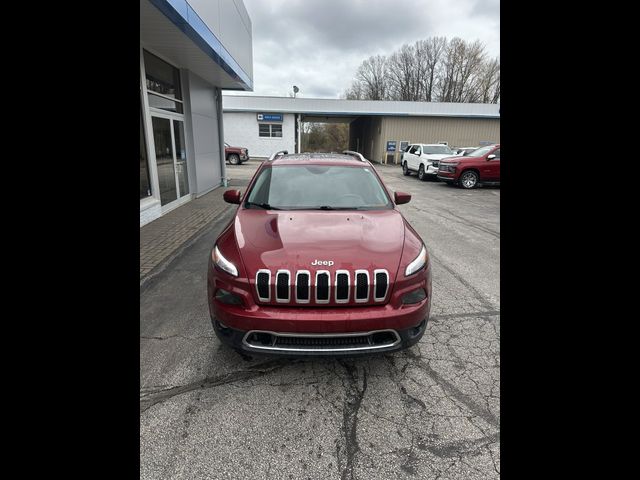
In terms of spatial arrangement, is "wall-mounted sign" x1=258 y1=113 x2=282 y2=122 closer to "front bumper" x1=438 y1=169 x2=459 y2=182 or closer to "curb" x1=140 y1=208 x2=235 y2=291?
"front bumper" x1=438 y1=169 x2=459 y2=182

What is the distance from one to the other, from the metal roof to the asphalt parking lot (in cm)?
2739

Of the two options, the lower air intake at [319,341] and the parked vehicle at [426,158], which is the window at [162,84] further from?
the parked vehicle at [426,158]

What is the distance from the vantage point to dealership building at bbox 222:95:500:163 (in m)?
28.0

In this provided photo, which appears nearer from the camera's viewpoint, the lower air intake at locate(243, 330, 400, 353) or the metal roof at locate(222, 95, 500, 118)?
the lower air intake at locate(243, 330, 400, 353)

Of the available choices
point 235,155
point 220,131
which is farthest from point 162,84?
point 235,155

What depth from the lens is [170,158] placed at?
8.95 m

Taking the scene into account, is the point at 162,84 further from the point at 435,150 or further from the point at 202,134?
the point at 435,150

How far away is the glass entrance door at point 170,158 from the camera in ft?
26.7

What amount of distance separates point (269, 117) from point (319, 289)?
2935 cm

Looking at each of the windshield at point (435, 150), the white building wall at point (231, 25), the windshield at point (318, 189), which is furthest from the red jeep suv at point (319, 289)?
the windshield at point (435, 150)

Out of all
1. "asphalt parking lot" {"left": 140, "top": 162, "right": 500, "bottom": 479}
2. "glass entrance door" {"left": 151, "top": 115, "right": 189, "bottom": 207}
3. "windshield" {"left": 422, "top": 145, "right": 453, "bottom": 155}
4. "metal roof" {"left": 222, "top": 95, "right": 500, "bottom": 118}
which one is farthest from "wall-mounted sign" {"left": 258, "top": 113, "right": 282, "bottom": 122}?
"asphalt parking lot" {"left": 140, "top": 162, "right": 500, "bottom": 479}
